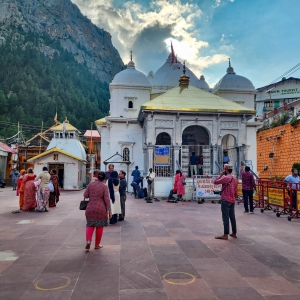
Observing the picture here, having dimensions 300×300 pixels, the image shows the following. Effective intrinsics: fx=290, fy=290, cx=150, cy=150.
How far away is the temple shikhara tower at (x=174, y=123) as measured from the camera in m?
18.5

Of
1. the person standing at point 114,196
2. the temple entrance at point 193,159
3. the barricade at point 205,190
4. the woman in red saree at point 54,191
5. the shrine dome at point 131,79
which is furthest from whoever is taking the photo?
the shrine dome at point 131,79

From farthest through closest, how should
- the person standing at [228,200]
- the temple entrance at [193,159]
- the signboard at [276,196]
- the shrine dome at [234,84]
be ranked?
the shrine dome at [234,84], the temple entrance at [193,159], the signboard at [276,196], the person standing at [228,200]

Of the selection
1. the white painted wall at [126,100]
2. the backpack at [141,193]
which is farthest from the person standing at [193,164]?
the white painted wall at [126,100]

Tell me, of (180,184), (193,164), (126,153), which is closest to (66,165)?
(126,153)

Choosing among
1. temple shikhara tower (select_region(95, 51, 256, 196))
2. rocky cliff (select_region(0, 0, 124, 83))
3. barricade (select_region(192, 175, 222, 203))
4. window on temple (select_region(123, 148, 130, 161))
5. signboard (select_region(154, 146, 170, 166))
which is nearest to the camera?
barricade (select_region(192, 175, 222, 203))

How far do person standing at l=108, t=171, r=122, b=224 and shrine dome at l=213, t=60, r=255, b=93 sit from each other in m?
20.5

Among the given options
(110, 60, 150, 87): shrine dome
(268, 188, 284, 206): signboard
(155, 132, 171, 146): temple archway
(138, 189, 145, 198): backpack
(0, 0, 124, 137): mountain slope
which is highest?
(0, 0, 124, 137): mountain slope

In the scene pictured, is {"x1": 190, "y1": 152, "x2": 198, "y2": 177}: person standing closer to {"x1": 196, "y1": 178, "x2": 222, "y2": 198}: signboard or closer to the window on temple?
{"x1": 196, "y1": 178, "x2": 222, "y2": 198}: signboard

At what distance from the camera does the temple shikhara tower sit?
18.5m

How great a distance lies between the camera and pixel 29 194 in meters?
11.4

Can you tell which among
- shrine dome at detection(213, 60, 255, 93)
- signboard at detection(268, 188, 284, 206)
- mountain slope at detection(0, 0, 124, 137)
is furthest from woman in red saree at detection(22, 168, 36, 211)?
mountain slope at detection(0, 0, 124, 137)

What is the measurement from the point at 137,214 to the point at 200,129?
46.2 ft

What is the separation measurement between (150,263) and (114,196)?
380 cm

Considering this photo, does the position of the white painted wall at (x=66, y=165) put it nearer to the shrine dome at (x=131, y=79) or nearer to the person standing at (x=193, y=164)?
the shrine dome at (x=131, y=79)
